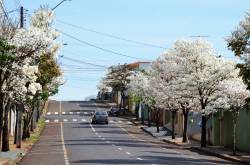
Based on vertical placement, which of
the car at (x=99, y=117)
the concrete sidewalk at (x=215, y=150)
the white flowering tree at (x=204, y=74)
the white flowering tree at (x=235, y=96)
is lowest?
the concrete sidewalk at (x=215, y=150)

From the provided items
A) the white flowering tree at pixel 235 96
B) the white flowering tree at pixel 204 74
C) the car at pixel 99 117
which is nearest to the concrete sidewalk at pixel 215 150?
the white flowering tree at pixel 235 96

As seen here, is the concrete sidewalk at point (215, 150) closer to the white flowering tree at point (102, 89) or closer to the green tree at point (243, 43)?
the green tree at point (243, 43)

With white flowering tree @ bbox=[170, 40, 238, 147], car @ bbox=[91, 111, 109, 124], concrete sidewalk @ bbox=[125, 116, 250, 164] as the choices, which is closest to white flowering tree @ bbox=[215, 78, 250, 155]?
concrete sidewalk @ bbox=[125, 116, 250, 164]

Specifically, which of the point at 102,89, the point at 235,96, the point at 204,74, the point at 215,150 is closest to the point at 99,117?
the point at 204,74

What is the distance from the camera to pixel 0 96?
1164 inches

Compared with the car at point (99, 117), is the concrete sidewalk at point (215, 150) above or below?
below

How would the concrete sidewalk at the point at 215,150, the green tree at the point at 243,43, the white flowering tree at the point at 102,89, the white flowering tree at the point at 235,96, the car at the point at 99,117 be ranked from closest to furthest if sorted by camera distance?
the green tree at the point at 243,43 < the concrete sidewalk at the point at 215,150 < the white flowering tree at the point at 235,96 < the car at the point at 99,117 < the white flowering tree at the point at 102,89

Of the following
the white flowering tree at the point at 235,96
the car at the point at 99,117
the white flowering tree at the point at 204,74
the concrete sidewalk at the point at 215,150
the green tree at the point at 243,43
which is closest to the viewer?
the green tree at the point at 243,43

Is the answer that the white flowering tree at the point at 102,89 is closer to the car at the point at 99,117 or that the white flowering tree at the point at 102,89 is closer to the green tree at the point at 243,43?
the car at the point at 99,117

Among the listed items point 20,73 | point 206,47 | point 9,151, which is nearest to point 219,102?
point 206,47

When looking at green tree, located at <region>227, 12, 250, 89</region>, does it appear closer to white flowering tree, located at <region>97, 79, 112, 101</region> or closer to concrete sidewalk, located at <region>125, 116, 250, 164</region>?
concrete sidewalk, located at <region>125, 116, 250, 164</region>

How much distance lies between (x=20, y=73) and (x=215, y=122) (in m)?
30.4

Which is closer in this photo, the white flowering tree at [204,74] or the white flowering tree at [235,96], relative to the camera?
the white flowering tree at [235,96]

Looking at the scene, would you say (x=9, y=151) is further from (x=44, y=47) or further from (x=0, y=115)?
(x=44, y=47)
